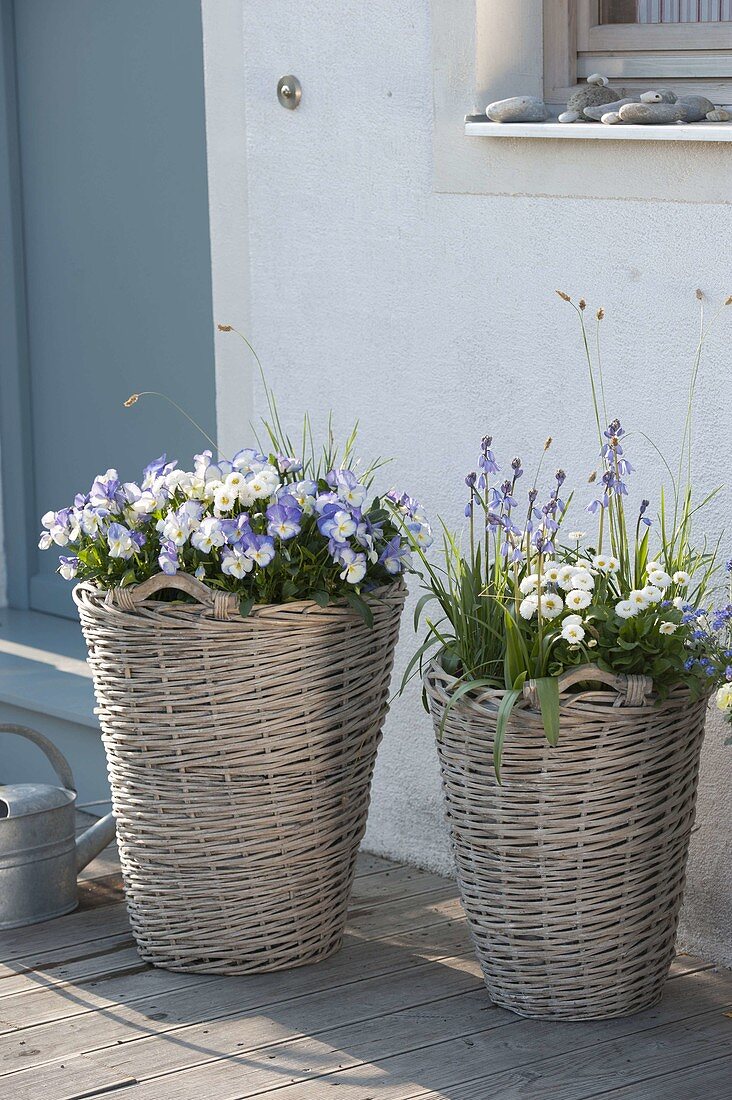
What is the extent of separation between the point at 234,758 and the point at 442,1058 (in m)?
0.59

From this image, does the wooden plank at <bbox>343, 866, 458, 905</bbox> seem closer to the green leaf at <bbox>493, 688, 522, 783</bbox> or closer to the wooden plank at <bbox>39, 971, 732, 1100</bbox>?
the wooden plank at <bbox>39, 971, 732, 1100</bbox>

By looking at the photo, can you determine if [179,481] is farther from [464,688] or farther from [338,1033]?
[338,1033]

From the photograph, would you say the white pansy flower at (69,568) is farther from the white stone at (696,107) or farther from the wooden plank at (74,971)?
the white stone at (696,107)

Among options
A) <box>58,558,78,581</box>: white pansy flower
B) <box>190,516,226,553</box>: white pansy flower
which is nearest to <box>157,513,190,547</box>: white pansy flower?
<box>190,516,226,553</box>: white pansy flower

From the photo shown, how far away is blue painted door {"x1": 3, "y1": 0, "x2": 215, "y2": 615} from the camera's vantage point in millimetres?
4148

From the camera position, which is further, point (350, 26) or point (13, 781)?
point (13, 781)

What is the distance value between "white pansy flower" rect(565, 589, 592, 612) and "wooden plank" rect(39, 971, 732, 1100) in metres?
0.70

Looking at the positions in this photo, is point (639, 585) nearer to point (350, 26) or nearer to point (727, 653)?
point (727, 653)

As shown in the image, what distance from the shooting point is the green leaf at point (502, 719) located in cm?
240

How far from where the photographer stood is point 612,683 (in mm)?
2438

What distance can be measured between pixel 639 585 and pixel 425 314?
909 millimetres

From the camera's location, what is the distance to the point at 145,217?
169 inches

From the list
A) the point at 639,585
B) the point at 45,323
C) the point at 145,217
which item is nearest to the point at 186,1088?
the point at 639,585

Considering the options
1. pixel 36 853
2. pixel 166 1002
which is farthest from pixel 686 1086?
pixel 36 853
